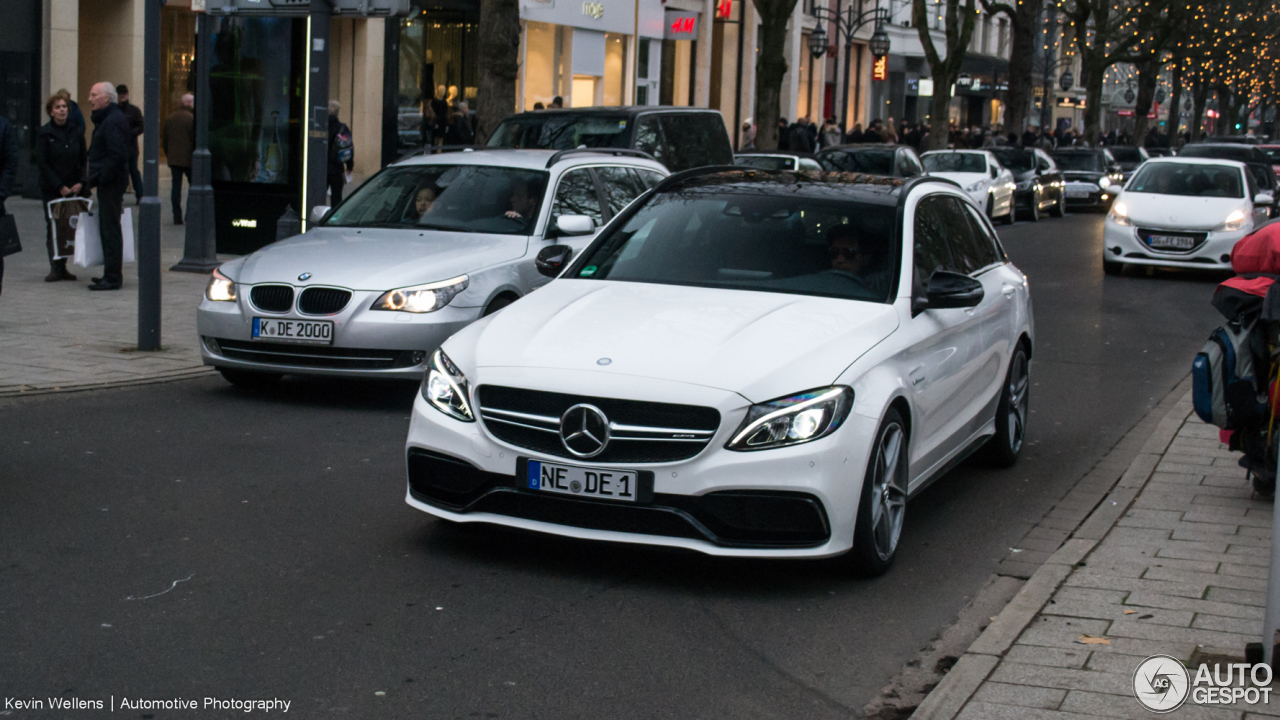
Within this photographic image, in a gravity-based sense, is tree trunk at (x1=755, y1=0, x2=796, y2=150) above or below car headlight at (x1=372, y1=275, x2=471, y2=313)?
above

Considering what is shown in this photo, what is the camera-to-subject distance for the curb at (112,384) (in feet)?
30.5

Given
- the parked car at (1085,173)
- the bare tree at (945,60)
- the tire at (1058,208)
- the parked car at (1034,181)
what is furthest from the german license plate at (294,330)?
the parked car at (1085,173)

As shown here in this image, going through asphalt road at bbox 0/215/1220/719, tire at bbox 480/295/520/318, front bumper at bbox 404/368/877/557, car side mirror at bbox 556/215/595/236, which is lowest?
asphalt road at bbox 0/215/1220/719

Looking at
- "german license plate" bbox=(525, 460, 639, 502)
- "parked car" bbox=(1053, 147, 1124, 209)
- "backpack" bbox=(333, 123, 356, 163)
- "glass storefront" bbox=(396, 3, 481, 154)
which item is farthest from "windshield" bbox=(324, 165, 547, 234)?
"parked car" bbox=(1053, 147, 1124, 209)

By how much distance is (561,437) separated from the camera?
555cm

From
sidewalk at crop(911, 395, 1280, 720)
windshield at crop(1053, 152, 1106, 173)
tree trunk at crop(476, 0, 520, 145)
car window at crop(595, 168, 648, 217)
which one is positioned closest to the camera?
sidewalk at crop(911, 395, 1280, 720)

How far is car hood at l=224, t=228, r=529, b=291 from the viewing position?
916cm

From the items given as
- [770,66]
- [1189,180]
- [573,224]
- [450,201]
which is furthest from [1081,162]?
[573,224]

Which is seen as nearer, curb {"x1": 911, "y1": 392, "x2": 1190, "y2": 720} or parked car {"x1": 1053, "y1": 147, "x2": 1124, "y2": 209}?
curb {"x1": 911, "y1": 392, "x2": 1190, "y2": 720}

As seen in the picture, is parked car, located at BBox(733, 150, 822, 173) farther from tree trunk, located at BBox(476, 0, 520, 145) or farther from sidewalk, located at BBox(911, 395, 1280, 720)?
sidewalk, located at BBox(911, 395, 1280, 720)

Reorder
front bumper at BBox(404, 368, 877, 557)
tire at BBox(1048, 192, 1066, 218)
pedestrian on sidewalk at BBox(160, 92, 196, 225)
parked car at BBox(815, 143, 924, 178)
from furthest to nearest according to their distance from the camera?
tire at BBox(1048, 192, 1066, 218) → parked car at BBox(815, 143, 924, 178) → pedestrian on sidewalk at BBox(160, 92, 196, 225) → front bumper at BBox(404, 368, 877, 557)

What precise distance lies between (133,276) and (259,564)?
34.7 ft

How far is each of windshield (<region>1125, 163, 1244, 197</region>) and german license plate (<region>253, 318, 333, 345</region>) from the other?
15.1m

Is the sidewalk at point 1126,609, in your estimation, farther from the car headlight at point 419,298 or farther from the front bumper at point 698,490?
the car headlight at point 419,298
